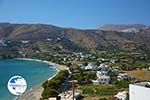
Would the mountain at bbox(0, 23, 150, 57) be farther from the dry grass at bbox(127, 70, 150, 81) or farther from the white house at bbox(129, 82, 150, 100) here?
the white house at bbox(129, 82, 150, 100)

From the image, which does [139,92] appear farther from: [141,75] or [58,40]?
[58,40]

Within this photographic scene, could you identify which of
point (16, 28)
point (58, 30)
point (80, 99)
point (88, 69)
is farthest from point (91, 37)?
point (80, 99)

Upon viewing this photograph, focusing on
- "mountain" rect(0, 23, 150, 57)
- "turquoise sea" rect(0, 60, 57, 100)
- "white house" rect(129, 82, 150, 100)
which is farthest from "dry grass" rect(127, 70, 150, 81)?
"mountain" rect(0, 23, 150, 57)

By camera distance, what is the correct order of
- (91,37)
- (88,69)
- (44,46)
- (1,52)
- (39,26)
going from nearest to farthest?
(88,69) → (1,52) → (44,46) → (91,37) → (39,26)

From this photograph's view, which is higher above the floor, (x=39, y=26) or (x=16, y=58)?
(x=39, y=26)

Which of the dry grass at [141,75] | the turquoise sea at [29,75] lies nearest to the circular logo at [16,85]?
the turquoise sea at [29,75]

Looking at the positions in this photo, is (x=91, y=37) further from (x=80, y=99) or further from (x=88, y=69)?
(x=80, y=99)

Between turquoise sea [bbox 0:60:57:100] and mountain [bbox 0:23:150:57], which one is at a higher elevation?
mountain [bbox 0:23:150:57]

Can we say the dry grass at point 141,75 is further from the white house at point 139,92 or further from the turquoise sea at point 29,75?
the white house at point 139,92
